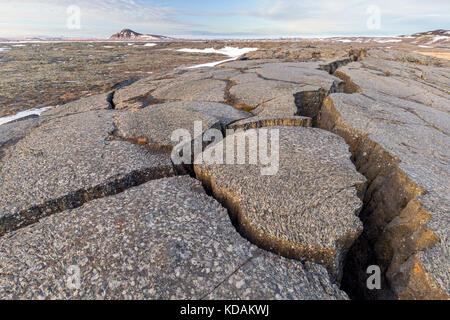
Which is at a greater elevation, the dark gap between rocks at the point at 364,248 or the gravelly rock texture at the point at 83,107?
the gravelly rock texture at the point at 83,107

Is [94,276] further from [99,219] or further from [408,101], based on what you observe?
[408,101]

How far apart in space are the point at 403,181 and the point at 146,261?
2.60 metres

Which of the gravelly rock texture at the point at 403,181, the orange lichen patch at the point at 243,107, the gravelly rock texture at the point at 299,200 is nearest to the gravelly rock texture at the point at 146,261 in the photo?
the gravelly rock texture at the point at 299,200

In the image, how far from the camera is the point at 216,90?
216 inches

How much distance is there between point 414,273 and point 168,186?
2196mm

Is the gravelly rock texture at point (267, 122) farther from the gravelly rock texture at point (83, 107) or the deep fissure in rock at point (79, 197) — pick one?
the gravelly rock texture at point (83, 107)

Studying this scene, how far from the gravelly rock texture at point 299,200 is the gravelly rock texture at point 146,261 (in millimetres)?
151

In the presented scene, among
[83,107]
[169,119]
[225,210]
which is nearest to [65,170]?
[169,119]

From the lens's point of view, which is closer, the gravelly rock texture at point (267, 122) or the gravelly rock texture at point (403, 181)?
the gravelly rock texture at point (403, 181)

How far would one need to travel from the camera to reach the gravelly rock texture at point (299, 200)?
69.2 inches

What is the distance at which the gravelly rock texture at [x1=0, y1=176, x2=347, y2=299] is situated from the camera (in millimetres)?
1429

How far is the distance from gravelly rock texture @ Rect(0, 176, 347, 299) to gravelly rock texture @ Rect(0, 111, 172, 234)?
325 millimetres

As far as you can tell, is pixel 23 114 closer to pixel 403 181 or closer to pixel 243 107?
pixel 243 107

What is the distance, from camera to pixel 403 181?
2295mm
